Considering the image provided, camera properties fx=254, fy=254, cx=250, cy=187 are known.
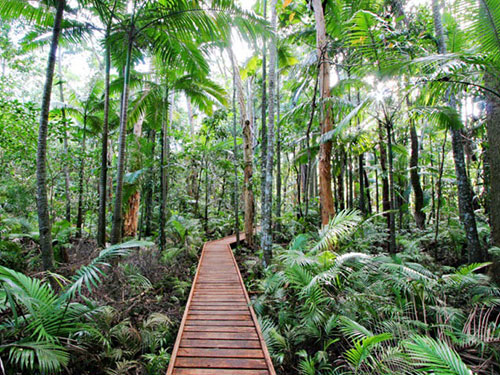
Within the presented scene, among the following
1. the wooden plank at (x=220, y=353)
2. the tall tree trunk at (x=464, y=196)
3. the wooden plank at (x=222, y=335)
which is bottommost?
the wooden plank at (x=220, y=353)

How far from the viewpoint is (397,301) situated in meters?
3.98

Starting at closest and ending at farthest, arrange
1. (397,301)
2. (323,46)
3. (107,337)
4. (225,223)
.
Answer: (107,337), (397,301), (323,46), (225,223)

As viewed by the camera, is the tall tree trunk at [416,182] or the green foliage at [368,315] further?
the tall tree trunk at [416,182]

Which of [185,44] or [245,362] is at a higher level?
[185,44]

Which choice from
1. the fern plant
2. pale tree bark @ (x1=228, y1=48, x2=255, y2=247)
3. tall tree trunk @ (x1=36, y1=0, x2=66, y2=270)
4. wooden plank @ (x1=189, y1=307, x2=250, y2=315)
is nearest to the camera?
the fern plant

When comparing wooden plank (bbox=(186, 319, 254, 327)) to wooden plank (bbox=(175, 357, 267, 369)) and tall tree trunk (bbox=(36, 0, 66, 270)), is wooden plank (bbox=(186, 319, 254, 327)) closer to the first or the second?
wooden plank (bbox=(175, 357, 267, 369))

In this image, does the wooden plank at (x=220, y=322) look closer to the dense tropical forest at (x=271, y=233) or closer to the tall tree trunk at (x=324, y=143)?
the dense tropical forest at (x=271, y=233)

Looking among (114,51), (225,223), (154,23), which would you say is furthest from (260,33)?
(225,223)

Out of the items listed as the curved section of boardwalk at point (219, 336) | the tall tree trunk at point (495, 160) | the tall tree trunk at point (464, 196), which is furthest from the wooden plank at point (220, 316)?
the tall tree trunk at point (464, 196)

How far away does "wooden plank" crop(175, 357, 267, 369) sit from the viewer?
9.91 ft

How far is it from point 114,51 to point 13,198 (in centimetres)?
555

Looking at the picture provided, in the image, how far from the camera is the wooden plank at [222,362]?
119 inches

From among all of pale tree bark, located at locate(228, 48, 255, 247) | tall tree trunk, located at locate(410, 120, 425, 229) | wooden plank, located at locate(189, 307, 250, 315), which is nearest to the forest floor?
wooden plank, located at locate(189, 307, 250, 315)

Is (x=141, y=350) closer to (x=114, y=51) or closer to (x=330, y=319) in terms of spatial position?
(x=330, y=319)
